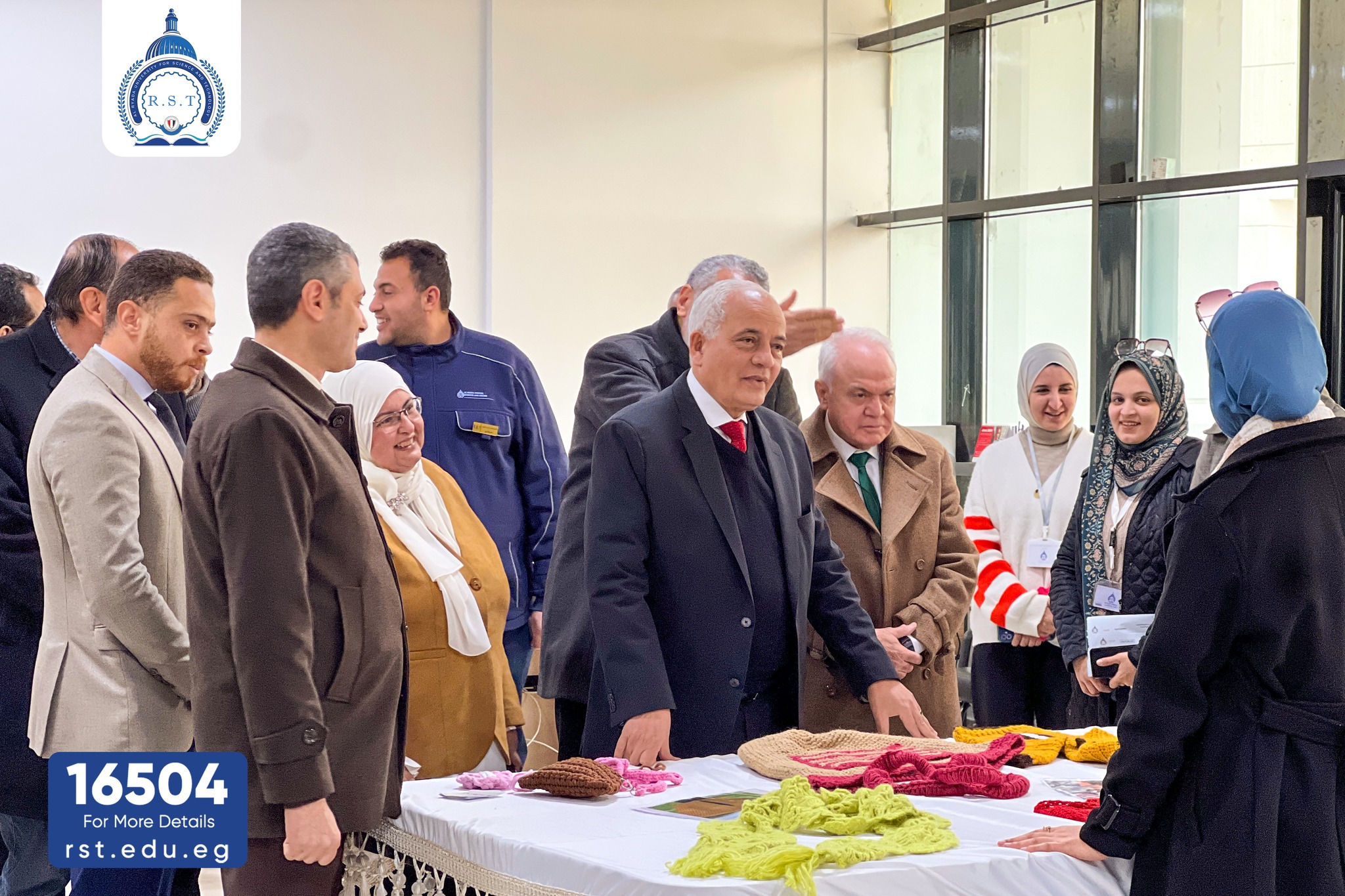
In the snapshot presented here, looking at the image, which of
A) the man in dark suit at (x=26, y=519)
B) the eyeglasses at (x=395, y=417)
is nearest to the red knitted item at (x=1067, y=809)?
the eyeglasses at (x=395, y=417)

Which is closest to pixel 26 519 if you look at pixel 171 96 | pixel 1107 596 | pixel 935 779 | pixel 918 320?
pixel 935 779

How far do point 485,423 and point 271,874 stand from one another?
2189mm

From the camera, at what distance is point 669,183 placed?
8.02 meters

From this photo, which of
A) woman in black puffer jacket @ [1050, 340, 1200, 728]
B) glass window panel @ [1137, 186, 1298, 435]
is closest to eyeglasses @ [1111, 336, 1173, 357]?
woman in black puffer jacket @ [1050, 340, 1200, 728]

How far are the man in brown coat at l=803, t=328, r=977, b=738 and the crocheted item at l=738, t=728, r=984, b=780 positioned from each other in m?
0.64

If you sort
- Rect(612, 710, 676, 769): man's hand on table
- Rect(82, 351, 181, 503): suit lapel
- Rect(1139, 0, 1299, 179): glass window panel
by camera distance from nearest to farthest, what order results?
Rect(612, 710, 676, 769): man's hand on table < Rect(82, 351, 181, 503): suit lapel < Rect(1139, 0, 1299, 179): glass window panel

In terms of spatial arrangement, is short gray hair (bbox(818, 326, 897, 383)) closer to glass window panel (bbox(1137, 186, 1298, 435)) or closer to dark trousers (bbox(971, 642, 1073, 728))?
dark trousers (bbox(971, 642, 1073, 728))

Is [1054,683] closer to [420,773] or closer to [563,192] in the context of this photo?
[420,773]

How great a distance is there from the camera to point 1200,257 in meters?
7.12

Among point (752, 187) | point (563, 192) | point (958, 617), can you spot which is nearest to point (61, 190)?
point (563, 192)

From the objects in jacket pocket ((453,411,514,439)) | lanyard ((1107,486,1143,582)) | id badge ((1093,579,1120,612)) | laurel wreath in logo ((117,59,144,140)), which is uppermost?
laurel wreath in logo ((117,59,144,140))

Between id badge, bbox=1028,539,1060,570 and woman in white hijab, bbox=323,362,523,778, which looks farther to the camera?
id badge, bbox=1028,539,1060,570

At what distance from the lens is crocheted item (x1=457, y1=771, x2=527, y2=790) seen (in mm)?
2289

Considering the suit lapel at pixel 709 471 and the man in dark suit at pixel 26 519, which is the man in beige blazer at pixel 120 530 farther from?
the suit lapel at pixel 709 471
